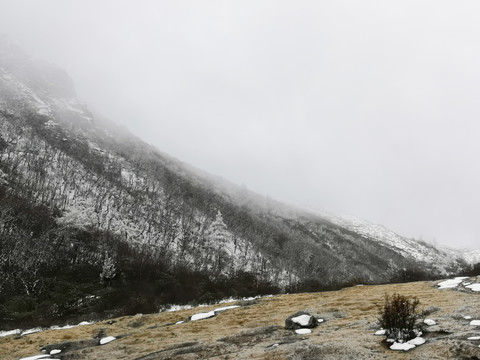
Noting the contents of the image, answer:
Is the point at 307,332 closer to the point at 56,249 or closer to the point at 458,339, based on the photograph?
the point at 458,339

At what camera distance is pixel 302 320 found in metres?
13.7

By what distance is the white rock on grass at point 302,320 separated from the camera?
44.3 feet

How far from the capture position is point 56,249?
8256 cm

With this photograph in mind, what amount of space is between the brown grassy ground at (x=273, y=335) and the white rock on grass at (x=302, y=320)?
0.61 m

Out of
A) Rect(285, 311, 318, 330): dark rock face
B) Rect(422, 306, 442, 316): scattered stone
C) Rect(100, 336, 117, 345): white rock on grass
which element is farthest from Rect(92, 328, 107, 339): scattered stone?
Rect(422, 306, 442, 316): scattered stone

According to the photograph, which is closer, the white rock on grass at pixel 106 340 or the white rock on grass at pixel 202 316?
the white rock on grass at pixel 106 340

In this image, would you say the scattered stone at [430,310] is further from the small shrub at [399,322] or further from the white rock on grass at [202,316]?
the white rock on grass at [202,316]

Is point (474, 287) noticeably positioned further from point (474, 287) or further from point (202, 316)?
point (202, 316)

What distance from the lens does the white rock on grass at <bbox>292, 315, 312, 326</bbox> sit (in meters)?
13.5

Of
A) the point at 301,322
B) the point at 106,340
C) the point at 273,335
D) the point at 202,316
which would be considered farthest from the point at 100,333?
the point at 301,322

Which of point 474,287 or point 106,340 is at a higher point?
point 474,287

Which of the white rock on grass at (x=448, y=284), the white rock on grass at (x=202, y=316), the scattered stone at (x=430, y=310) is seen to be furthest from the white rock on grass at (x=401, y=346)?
the white rock on grass at (x=448, y=284)

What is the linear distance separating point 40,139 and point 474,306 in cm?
15529

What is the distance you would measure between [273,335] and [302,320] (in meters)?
1.64
